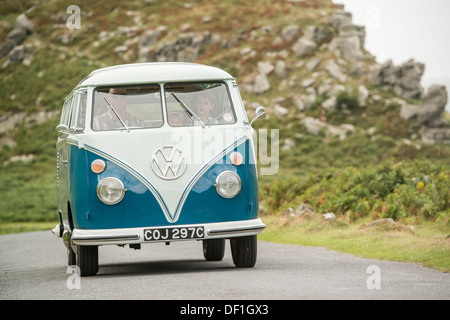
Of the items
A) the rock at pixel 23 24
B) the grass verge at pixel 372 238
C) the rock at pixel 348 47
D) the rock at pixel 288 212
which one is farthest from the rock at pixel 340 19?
the grass verge at pixel 372 238

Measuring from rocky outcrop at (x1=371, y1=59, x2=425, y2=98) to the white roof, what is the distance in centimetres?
5152

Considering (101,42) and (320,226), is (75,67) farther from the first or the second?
(320,226)

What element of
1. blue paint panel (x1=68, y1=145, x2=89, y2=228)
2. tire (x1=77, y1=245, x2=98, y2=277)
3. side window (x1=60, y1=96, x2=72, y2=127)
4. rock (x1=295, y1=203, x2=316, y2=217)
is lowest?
rock (x1=295, y1=203, x2=316, y2=217)

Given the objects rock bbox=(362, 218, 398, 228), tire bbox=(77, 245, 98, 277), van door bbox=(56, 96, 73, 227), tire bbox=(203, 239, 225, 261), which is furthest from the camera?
rock bbox=(362, 218, 398, 228)

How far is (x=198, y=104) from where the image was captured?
425 inches

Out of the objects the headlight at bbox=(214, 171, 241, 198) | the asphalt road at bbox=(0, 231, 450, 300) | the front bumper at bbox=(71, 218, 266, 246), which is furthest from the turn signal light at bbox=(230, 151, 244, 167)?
the asphalt road at bbox=(0, 231, 450, 300)

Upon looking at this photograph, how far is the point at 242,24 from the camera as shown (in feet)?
243

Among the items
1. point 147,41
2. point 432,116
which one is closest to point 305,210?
point 432,116

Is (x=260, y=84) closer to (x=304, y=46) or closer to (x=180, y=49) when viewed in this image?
(x=304, y=46)

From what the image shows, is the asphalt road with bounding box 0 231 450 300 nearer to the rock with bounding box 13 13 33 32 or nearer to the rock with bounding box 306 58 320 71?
the rock with bounding box 306 58 320 71

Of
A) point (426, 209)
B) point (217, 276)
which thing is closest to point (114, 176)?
point (217, 276)

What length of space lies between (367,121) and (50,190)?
23830 millimetres

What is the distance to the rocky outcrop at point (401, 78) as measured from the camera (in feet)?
199

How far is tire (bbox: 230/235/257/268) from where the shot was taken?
10672mm
